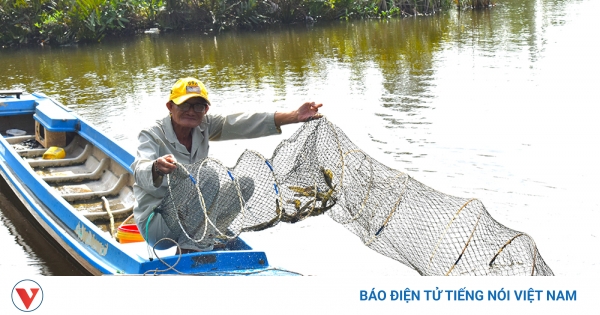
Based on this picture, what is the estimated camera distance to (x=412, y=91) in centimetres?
1344

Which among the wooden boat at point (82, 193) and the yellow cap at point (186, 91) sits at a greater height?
the yellow cap at point (186, 91)

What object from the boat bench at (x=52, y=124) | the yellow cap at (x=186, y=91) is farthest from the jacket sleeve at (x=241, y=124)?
the boat bench at (x=52, y=124)

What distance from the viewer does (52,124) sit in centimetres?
896

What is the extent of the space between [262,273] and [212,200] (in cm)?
59

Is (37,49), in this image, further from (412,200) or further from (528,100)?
(412,200)

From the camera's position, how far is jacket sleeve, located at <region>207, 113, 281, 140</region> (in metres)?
5.34

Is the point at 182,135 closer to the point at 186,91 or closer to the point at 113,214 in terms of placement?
the point at 186,91

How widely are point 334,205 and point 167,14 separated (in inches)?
831

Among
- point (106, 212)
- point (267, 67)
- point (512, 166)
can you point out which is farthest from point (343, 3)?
point (106, 212)

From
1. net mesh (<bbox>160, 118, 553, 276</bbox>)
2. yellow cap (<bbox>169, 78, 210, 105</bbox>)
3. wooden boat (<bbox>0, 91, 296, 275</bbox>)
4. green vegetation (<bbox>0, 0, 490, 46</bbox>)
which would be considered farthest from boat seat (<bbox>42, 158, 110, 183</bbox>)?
green vegetation (<bbox>0, 0, 490, 46</bbox>)

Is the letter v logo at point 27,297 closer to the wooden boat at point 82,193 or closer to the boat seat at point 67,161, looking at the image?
the wooden boat at point 82,193

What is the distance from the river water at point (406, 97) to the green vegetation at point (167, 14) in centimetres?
72

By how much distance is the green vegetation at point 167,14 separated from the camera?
23.2 metres

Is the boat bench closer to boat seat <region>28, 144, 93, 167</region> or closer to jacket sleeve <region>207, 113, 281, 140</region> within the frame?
boat seat <region>28, 144, 93, 167</region>
